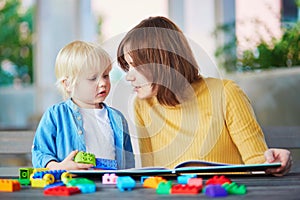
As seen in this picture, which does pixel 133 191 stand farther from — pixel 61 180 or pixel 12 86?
pixel 12 86

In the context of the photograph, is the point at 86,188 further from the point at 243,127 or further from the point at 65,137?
the point at 243,127

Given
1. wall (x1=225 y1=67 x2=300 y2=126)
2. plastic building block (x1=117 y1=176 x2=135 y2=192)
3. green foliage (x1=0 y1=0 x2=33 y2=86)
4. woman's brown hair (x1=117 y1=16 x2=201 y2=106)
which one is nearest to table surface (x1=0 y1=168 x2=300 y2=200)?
plastic building block (x1=117 y1=176 x2=135 y2=192)

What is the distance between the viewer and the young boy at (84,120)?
3.11ft

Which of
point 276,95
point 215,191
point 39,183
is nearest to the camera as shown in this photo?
point 215,191

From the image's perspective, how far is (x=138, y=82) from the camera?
98cm

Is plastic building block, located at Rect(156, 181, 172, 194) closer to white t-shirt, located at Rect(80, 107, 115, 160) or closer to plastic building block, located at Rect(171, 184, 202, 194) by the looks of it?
plastic building block, located at Rect(171, 184, 202, 194)

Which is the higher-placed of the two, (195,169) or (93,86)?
(93,86)

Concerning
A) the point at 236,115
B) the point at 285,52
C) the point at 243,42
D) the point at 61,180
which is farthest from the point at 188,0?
the point at 61,180

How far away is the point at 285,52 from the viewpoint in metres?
2.69

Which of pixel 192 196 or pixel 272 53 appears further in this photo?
pixel 272 53

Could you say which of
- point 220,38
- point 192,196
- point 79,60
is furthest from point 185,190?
point 220,38

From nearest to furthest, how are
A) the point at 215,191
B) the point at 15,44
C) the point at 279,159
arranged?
the point at 215,191 < the point at 279,159 < the point at 15,44

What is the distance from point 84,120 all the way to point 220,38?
8.16 feet

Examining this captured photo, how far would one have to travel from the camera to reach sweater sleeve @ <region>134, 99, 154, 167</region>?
1015 mm
